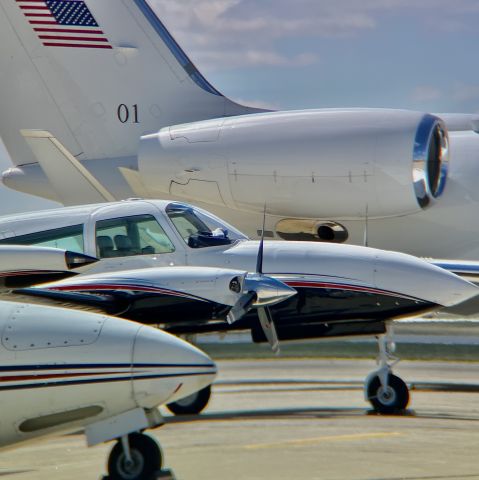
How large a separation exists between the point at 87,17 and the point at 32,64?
4.22 ft

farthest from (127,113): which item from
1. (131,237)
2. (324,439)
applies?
(324,439)

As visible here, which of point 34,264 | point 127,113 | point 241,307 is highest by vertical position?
point 127,113

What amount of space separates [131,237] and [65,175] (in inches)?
181

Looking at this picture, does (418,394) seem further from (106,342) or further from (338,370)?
(106,342)

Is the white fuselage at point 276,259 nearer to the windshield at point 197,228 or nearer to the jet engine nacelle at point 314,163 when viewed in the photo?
the windshield at point 197,228

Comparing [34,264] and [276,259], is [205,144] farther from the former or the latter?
[34,264]

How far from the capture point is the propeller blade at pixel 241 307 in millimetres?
12195

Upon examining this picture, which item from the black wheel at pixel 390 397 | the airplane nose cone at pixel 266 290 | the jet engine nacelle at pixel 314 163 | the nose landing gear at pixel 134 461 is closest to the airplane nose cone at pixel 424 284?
the black wheel at pixel 390 397

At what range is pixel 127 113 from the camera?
21.7 metres

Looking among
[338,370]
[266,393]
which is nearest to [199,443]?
[266,393]

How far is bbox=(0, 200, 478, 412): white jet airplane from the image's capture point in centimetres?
1438

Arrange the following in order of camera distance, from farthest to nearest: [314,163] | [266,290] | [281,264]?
[314,163]
[281,264]
[266,290]

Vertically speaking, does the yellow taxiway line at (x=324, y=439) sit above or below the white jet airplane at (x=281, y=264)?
below

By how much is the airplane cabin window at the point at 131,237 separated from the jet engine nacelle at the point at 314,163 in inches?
157
